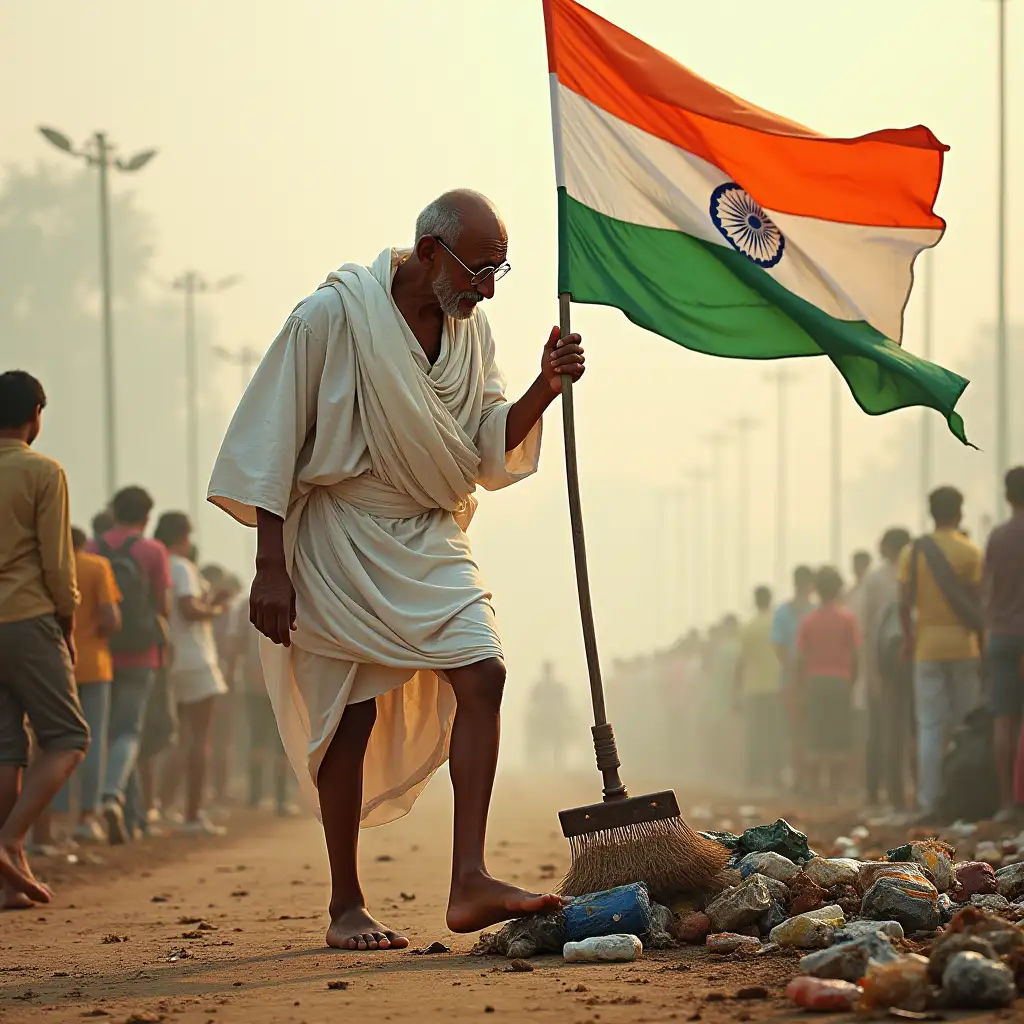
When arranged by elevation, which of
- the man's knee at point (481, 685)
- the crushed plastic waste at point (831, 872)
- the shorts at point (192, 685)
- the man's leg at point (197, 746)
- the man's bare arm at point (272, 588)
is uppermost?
the man's bare arm at point (272, 588)

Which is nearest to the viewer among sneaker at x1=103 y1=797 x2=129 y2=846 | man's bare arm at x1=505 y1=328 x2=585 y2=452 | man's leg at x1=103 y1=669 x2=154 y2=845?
man's bare arm at x1=505 y1=328 x2=585 y2=452

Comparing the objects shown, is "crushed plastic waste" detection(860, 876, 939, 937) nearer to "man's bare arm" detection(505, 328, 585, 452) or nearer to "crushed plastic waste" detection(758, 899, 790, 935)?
"crushed plastic waste" detection(758, 899, 790, 935)

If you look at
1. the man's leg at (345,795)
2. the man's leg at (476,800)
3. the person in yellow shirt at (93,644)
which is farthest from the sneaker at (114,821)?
the man's leg at (476,800)

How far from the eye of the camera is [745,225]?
7836mm

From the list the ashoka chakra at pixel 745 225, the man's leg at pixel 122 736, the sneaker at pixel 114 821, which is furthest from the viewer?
the sneaker at pixel 114 821

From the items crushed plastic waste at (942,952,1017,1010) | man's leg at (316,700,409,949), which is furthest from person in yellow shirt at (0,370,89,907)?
crushed plastic waste at (942,952,1017,1010)

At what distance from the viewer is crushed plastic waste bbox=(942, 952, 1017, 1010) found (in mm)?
4648

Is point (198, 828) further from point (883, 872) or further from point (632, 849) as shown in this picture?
point (883, 872)

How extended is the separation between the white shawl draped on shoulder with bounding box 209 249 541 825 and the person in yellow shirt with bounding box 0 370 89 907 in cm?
224

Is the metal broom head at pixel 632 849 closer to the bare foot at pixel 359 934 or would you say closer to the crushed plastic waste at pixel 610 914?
the crushed plastic waste at pixel 610 914

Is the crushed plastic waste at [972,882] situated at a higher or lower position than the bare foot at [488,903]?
lower

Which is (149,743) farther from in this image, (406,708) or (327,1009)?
(327,1009)

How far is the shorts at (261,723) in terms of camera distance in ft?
58.1

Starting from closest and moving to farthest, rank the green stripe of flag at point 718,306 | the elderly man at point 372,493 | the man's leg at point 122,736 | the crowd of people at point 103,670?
1. the elderly man at point 372,493
2. the green stripe of flag at point 718,306
3. the crowd of people at point 103,670
4. the man's leg at point 122,736
